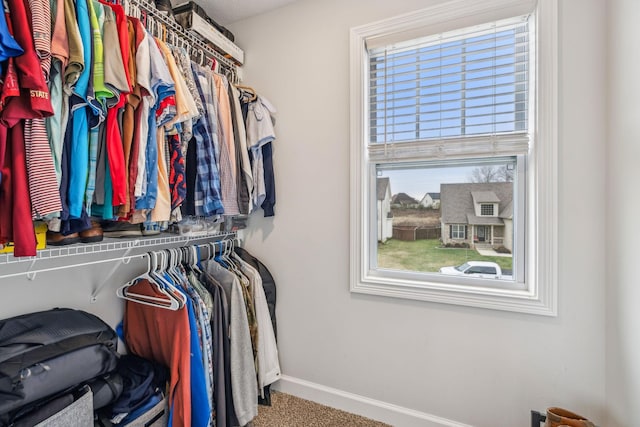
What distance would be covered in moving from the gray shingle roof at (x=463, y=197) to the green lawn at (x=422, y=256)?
0.53 feet

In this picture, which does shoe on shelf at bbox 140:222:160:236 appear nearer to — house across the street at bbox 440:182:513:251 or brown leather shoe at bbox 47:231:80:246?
brown leather shoe at bbox 47:231:80:246

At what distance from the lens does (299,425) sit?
1676 millimetres

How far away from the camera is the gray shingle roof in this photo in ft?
5.21

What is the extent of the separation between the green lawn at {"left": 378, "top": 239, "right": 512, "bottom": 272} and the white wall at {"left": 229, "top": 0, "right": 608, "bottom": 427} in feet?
0.70

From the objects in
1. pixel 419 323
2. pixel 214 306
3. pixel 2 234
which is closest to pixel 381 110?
pixel 419 323

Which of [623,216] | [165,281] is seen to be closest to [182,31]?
[165,281]

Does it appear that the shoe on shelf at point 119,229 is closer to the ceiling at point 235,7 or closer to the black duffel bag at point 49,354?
the black duffel bag at point 49,354

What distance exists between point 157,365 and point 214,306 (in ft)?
1.15

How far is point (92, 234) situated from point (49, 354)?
0.42 metres

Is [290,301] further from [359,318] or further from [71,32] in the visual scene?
[71,32]

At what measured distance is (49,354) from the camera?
105 cm

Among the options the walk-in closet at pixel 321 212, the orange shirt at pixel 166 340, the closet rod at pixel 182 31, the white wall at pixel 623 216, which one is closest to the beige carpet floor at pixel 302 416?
the walk-in closet at pixel 321 212

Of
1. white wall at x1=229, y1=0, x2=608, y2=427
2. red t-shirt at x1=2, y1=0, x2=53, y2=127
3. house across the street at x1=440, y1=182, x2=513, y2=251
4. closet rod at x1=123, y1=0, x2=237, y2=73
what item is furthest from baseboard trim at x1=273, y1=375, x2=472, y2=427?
closet rod at x1=123, y1=0, x2=237, y2=73

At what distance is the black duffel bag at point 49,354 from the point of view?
95 centimetres
